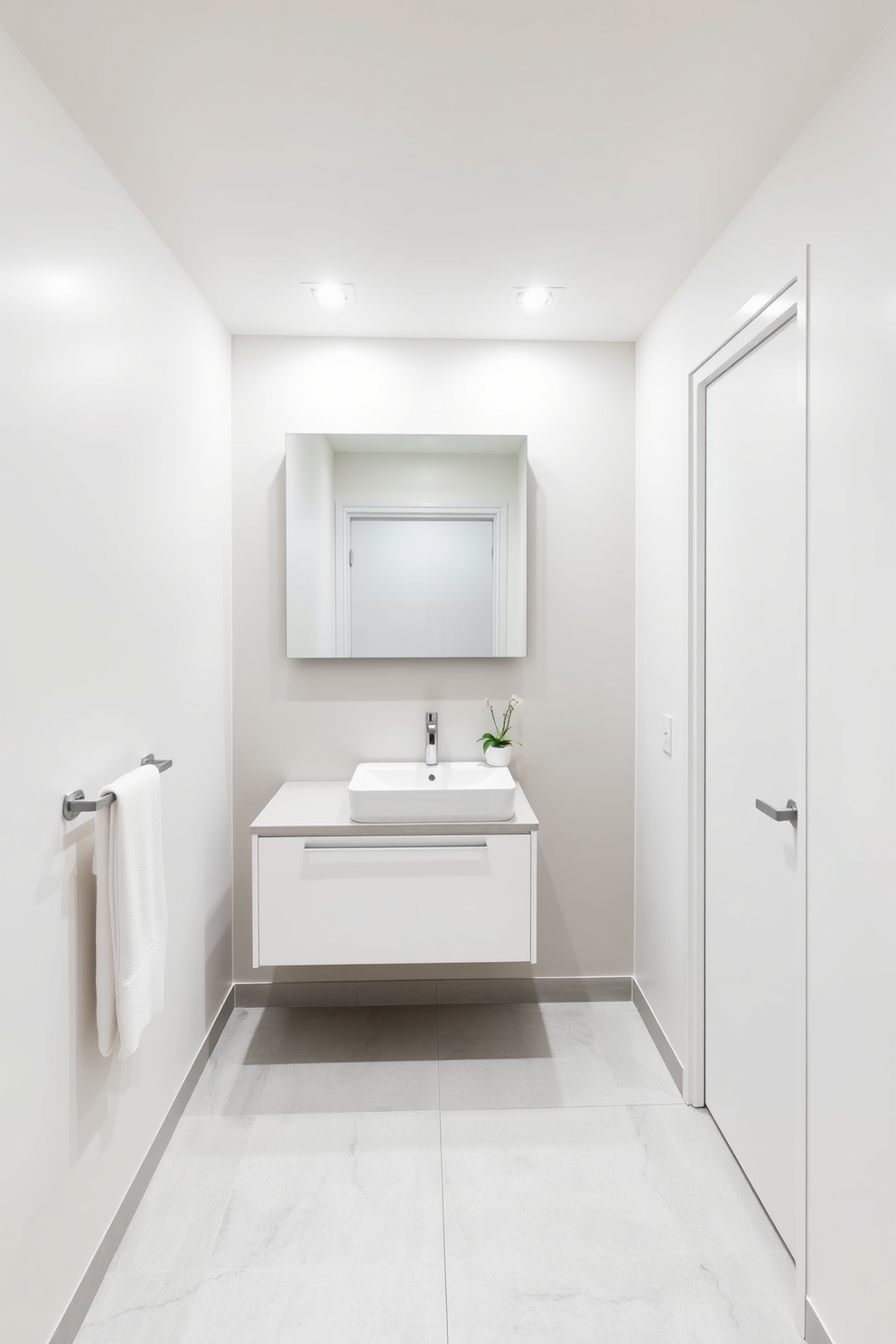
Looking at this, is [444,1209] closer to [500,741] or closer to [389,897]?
[389,897]

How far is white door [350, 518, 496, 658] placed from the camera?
2621mm

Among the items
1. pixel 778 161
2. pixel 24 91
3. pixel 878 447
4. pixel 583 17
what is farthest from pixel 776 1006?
pixel 24 91

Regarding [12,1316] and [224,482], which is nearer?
[12,1316]

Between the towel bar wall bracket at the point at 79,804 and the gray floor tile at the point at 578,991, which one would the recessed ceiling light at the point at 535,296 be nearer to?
the towel bar wall bracket at the point at 79,804

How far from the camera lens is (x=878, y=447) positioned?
1.24m

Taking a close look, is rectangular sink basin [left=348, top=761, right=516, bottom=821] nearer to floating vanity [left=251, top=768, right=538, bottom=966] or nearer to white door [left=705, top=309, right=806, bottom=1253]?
floating vanity [left=251, top=768, right=538, bottom=966]

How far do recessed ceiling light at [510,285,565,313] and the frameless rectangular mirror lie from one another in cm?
41

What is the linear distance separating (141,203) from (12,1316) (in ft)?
7.25

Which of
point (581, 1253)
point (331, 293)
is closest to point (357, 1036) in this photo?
point (581, 1253)

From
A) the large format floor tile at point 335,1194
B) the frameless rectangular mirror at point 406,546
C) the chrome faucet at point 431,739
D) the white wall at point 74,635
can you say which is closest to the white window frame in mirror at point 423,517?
the frameless rectangular mirror at point 406,546

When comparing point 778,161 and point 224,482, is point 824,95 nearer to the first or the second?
point 778,161

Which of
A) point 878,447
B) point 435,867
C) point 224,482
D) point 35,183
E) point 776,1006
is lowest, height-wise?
point 776,1006

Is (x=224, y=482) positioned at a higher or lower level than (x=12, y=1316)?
higher

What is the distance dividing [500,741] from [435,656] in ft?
1.22
